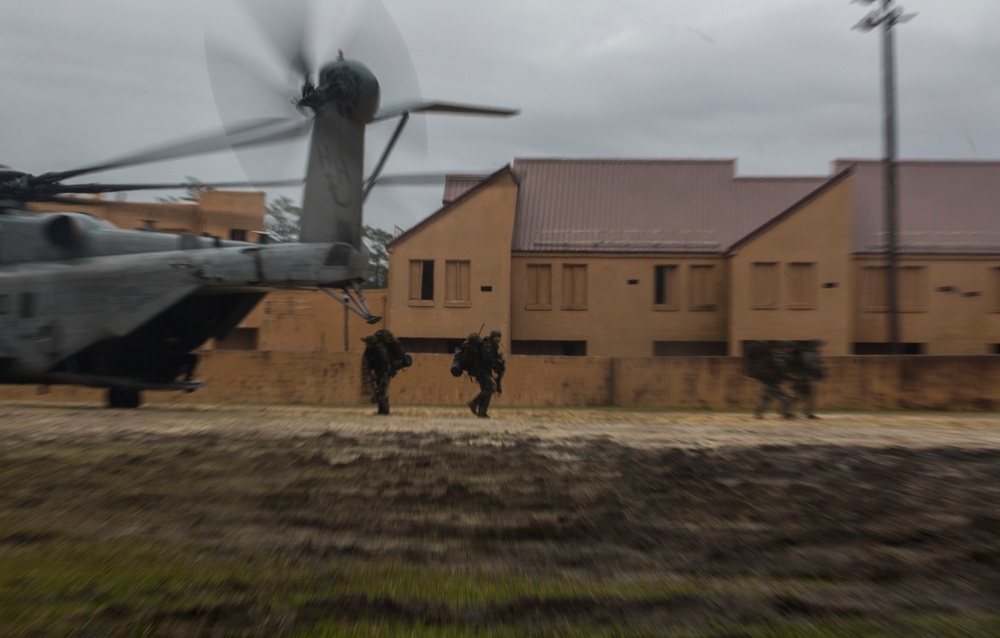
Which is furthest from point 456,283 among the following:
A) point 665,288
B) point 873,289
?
point 873,289

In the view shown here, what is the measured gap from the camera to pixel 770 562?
19.9ft

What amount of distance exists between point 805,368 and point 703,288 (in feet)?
69.4

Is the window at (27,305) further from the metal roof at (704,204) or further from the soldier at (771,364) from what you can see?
the metal roof at (704,204)

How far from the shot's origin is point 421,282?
4103 centimetres

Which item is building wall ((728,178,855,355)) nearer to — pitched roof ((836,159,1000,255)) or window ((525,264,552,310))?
pitched roof ((836,159,1000,255))

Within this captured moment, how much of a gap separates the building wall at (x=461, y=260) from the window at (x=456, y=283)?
0.06 m

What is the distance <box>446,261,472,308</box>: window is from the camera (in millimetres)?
40844

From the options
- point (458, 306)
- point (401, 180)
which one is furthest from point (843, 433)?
point (458, 306)

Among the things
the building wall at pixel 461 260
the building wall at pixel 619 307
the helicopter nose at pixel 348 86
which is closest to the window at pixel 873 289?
the building wall at pixel 619 307

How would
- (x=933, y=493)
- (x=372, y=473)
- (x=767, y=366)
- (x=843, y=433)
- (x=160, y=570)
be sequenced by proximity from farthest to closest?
(x=767, y=366) → (x=843, y=433) → (x=372, y=473) → (x=933, y=493) → (x=160, y=570)

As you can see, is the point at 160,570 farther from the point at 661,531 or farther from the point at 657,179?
the point at 657,179

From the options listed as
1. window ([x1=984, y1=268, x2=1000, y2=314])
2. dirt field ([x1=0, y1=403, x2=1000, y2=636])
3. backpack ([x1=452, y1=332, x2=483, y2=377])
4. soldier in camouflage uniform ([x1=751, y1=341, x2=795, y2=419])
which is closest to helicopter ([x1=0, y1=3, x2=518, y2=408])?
backpack ([x1=452, y1=332, x2=483, y2=377])

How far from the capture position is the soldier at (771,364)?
836 inches

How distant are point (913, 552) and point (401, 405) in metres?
Answer: 22.1
